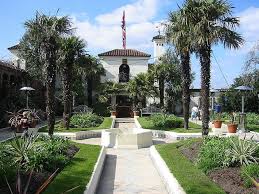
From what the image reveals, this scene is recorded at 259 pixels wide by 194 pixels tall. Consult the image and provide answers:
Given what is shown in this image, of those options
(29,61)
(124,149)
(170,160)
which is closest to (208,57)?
(124,149)

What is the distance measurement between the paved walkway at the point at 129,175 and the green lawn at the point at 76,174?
476mm

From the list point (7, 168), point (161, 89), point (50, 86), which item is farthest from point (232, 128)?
point (161, 89)

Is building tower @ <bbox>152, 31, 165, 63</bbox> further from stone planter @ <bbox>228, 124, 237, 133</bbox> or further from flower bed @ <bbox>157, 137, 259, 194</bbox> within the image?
flower bed @ <bbox>157, 137, 259, 194</bbox>

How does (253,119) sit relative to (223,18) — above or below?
below

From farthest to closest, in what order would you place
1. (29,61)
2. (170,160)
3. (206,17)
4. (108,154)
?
(29,61)
(206,17)
(108,154)
(170,160)

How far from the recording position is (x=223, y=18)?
1819 cm

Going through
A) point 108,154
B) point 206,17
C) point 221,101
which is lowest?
point 108,154

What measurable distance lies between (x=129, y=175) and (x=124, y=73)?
3204 centimetres

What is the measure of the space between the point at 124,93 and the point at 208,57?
79.0ft

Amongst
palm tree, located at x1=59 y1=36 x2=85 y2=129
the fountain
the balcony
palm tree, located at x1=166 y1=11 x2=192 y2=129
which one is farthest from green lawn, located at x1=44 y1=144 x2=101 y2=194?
the balcony

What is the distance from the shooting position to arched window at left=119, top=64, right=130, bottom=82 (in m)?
43.6

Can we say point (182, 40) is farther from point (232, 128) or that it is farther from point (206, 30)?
point (232, 128)

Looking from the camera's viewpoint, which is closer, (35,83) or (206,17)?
(206,17)

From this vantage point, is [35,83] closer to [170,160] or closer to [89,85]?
[89,85]
